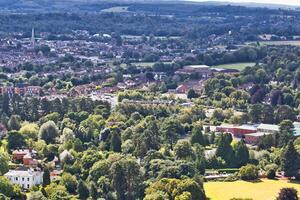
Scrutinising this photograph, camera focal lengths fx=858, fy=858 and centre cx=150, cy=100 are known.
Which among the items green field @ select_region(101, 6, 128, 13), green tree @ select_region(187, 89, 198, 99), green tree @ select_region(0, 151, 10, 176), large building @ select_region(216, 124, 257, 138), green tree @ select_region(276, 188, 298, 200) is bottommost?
green field @ select_region(101, 6, 128, 13)

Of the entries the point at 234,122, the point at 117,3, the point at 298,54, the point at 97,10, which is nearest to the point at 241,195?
the point at 234,122

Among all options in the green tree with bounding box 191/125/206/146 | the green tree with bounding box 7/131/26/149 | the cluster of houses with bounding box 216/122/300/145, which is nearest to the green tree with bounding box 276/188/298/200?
the green tree with bounding box 191/125/206/146

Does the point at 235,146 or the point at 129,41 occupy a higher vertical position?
the point at 235,146

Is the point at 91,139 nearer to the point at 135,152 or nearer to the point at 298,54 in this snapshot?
the point at 135,152

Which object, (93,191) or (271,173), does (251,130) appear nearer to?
(271,173)

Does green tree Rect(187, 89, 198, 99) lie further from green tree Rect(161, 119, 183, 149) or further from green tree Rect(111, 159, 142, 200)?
green tree Rect(111, 159, 142, 200)

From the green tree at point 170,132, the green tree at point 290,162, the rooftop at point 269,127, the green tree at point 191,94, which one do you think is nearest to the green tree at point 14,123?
the green tree at point 170,132
